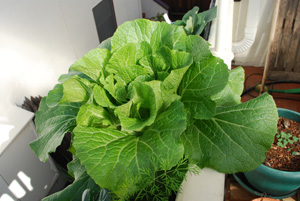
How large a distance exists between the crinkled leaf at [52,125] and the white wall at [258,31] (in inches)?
109

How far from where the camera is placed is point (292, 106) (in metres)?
2.66

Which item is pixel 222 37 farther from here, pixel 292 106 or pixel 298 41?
pixel 298 41

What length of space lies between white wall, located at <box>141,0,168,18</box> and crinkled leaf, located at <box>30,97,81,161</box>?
4468mm

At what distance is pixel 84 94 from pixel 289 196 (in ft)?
4.50

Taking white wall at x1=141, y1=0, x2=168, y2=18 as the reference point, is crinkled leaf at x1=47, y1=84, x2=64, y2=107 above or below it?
above

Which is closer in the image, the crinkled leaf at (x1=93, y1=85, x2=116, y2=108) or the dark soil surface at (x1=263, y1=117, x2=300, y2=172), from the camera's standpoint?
the crinkled leaf at (x1=93, y1=85, x2=116, y2=108)

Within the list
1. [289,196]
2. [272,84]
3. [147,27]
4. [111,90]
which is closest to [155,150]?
[111,90]

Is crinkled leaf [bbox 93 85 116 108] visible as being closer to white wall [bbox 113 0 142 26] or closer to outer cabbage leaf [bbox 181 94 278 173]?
outer cabbage leaf [bbox 181 94 278 173]

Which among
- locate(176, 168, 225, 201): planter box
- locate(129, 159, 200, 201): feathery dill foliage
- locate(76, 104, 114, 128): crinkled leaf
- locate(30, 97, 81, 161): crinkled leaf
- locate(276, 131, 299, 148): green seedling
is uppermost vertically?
locate(76, 104, 114, 128): crinkled leaf

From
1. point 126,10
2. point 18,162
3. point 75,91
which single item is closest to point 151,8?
point 126,10

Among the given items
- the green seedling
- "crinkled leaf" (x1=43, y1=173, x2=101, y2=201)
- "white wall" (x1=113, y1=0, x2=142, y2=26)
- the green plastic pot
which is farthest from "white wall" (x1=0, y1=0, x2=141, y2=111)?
the green seedling

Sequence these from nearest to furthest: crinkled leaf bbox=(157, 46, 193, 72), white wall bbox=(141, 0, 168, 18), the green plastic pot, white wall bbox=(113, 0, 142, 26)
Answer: crinkled leaf bbox=(157, 46, 193, 72) → the green plastic pot → white wall bbox=(113, 0, 142, 26) → white wall bbox=(141, 0, 168, 18)

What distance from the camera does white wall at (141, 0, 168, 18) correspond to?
4940 mm

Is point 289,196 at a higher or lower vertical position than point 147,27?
lower
